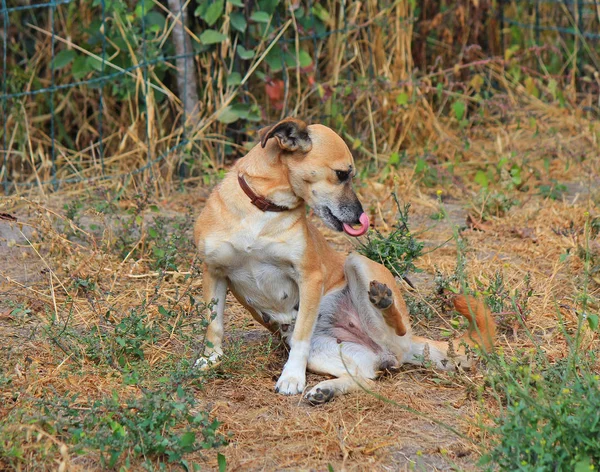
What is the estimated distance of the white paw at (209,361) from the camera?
361cm

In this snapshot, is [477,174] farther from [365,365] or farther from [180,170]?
[365,365]

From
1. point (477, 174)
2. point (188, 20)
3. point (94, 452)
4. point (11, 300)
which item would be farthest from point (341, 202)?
point (188, 20)

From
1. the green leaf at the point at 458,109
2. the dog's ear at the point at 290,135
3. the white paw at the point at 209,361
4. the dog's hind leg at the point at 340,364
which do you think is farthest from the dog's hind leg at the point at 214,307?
the green leaf at the point at 458,109

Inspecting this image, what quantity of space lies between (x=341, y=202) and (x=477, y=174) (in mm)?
2979

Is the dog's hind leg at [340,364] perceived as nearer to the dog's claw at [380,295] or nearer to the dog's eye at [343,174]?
the dog's claw at [380,295]

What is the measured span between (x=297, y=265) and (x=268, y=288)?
7.6 inches

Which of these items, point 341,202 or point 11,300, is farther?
point 11,300

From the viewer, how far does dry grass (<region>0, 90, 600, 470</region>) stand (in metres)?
3.10

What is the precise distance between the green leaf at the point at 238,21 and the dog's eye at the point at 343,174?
2.93m

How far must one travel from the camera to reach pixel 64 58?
21.6 ft

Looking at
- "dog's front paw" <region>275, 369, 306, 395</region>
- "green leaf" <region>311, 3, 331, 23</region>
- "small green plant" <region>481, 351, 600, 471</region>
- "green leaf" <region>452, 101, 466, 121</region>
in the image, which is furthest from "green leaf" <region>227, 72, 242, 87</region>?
"small green plant" <region>481, 351, 600, 471</region>

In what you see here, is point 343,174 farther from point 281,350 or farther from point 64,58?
point 64,58

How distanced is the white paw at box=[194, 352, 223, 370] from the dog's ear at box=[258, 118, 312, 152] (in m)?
0.93

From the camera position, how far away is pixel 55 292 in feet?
15.2
